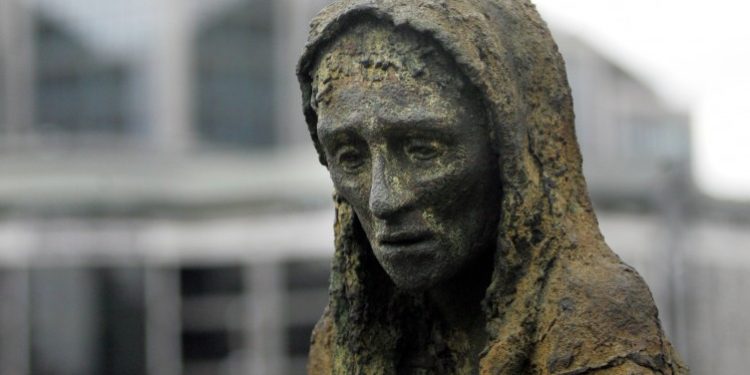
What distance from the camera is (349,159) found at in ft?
16.7

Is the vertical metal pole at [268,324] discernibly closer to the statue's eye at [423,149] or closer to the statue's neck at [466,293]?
the statue's neck at [466,293]

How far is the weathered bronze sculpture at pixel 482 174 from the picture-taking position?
4879 millimetres

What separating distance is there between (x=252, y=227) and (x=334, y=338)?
809 inches

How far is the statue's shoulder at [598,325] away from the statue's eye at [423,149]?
0.48 m

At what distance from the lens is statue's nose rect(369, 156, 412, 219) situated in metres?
4.91

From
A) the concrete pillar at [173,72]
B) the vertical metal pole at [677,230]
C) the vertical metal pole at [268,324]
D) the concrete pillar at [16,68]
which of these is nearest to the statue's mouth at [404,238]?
the vertical metal pole at [677,230]

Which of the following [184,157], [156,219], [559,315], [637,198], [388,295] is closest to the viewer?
[559,315]

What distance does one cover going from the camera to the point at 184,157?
92.4 ft

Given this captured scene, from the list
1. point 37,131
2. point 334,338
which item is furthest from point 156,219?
point 334,338

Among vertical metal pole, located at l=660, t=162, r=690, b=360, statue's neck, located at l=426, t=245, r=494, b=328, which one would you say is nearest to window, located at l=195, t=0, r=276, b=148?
vertical metal pole, located at l=660, t=162, r=690, b=360

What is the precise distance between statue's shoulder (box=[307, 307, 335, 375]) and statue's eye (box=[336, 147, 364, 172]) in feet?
2.29

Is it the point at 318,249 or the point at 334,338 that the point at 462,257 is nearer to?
the point at 334,338

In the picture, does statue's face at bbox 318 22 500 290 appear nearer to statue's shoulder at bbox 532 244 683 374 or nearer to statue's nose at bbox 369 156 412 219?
statue's nose at bbox 369 156 412 219

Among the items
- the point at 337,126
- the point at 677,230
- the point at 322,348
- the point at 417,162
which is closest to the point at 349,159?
the point at 337,126
